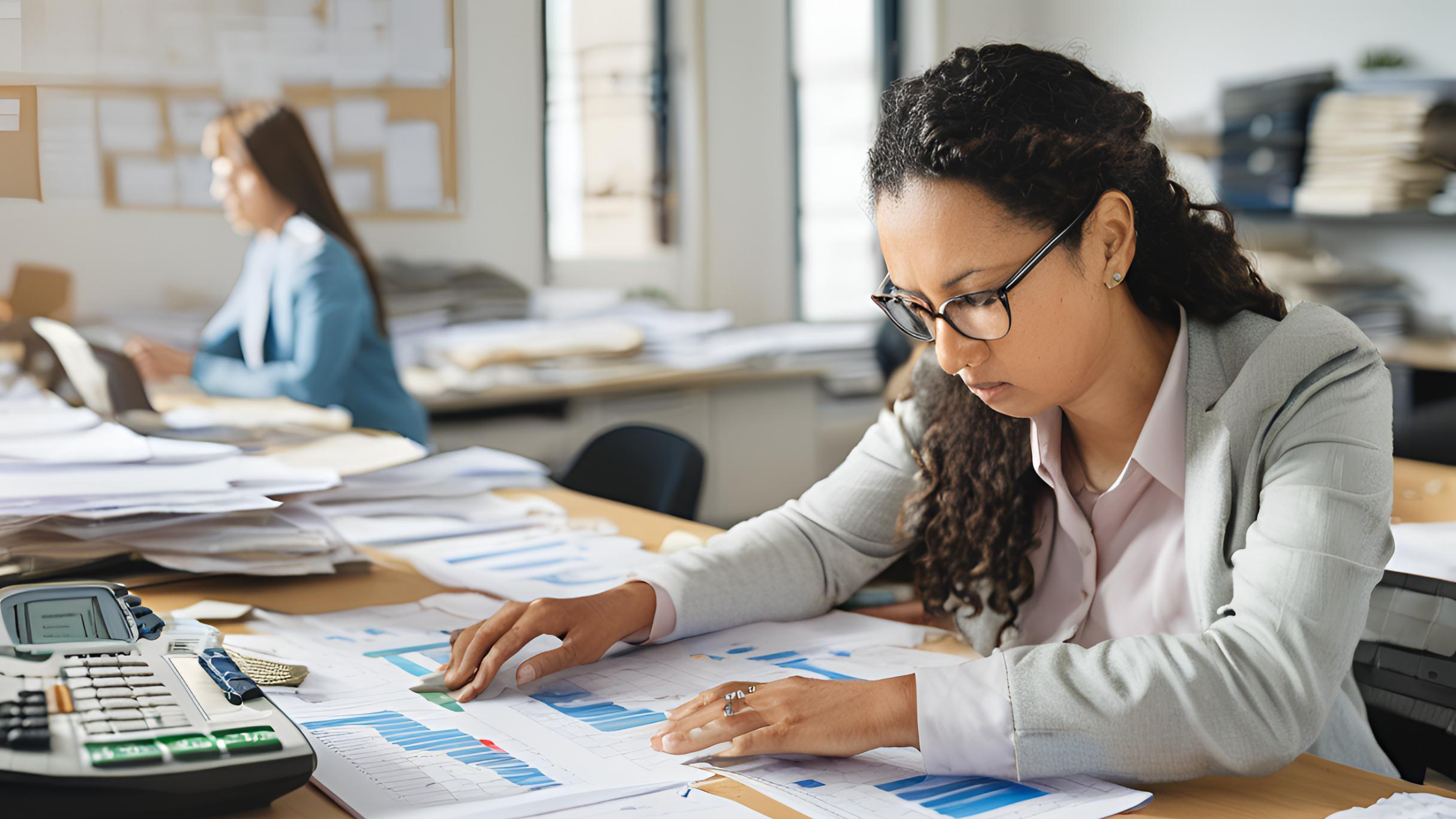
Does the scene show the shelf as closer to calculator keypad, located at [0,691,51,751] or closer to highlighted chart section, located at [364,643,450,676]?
highlighted chart section, located at [364,643,450,676]

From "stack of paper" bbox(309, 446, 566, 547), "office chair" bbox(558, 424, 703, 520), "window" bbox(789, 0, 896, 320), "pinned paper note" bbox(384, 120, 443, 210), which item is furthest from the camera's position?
"window" bbox(789, 0, 896, 320)

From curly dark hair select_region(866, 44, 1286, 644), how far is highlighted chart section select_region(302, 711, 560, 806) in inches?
19.5

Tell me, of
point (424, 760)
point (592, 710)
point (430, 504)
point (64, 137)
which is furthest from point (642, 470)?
point (424, 760)

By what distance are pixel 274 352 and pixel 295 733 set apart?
189 cm

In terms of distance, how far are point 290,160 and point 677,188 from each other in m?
1.13

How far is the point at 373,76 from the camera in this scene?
2770 mm

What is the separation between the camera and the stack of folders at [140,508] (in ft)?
4.19

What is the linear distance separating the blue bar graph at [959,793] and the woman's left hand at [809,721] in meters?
0.03

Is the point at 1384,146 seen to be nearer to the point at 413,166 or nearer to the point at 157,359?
the point at 413,166

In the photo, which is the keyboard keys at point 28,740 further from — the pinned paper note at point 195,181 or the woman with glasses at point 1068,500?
the pinned paper note at point 195,181

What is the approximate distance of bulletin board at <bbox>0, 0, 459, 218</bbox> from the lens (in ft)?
4.37

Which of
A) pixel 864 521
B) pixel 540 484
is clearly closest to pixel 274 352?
pixel 540 484

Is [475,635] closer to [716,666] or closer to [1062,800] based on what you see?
[716,666]

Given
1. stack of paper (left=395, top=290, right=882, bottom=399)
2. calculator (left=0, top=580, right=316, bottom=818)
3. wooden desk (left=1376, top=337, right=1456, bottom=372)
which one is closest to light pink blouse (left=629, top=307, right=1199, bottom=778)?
calculator (left=0, top=580, right=316, bottom=818)
